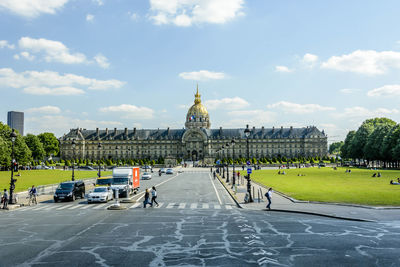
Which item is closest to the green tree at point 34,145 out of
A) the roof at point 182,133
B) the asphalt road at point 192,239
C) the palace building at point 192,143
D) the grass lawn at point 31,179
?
the grass lawn at point 31,179

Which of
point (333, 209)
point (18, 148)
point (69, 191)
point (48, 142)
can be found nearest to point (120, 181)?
point (69, 191)

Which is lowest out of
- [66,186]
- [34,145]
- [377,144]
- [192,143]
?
[66,186]

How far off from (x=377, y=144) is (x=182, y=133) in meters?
116

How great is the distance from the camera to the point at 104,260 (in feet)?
42.3

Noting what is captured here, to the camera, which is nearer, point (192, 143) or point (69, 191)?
point (69, 191)

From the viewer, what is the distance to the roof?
192m

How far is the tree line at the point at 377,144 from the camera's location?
86.9 m

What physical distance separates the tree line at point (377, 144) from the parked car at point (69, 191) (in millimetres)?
71140

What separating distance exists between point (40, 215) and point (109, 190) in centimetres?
974

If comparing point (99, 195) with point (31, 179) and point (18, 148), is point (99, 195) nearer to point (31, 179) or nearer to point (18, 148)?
point (31, 179)

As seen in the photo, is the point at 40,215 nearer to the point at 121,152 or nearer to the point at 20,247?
the point at 20,247

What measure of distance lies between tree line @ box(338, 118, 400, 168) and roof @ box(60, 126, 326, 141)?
64409 millimetres

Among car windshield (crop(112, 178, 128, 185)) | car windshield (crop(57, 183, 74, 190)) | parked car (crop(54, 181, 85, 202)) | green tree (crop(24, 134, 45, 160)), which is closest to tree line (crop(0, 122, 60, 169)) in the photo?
green tree (crop(24, 134, 45, 160))

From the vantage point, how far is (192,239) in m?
16.3
